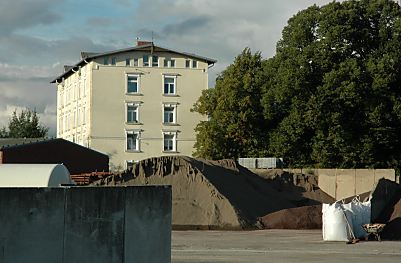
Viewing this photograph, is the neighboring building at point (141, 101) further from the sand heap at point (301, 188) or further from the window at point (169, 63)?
the sand heap at point (301, 188)

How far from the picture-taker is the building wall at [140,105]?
263 feet

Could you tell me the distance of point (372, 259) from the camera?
73.4ft

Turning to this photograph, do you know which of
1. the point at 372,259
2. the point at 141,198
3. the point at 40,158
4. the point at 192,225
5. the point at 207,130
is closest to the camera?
the point at 141,198

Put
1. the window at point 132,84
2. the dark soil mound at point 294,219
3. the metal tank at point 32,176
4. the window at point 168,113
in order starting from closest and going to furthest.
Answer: the metal tank at point 32,176, the dark soil mound at point 294,219, the window at point 132,84, the window at point 168,113

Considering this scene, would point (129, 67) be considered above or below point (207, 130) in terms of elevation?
above

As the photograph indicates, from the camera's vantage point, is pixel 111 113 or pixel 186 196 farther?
pixel 111 113

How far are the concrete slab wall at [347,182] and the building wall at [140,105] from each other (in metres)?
31.7

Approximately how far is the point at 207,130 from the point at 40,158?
16581mm

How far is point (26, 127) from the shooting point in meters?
112

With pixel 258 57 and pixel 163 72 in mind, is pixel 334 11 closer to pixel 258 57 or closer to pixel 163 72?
pixel 258 57

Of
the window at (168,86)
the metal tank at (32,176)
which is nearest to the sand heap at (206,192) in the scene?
the metal tank at (32,176)

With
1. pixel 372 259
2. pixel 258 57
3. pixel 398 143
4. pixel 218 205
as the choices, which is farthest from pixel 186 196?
pixel 258 57

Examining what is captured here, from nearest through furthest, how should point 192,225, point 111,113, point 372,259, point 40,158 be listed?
point 372,259 → point 192,225 → point 40,158 → point 111,113

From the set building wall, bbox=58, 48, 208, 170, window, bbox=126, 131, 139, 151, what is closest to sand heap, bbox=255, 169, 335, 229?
building wall, bbox=58, 48, 208, 170
